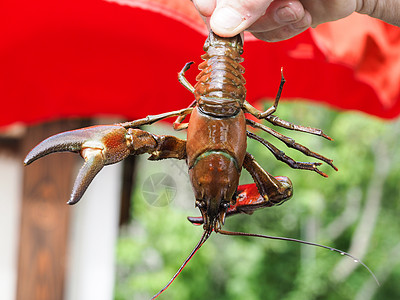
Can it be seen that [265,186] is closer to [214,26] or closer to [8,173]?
[214,26]

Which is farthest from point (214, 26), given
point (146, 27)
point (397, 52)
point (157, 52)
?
point (397, 52)

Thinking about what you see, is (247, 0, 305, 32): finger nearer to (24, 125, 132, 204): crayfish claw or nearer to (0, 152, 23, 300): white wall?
(24, 125, 132, 204): crayfish claw

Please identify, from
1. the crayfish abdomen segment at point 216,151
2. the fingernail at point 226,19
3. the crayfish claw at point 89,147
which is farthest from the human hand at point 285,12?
the crayfish claw at point 89,147

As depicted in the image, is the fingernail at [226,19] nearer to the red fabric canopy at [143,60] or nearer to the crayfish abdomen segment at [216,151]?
the crayfish abdomen segment at [216,151]

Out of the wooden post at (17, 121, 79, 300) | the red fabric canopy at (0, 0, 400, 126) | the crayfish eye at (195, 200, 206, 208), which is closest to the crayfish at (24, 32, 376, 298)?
the crayfish eye at (195, 200, 206, 208)

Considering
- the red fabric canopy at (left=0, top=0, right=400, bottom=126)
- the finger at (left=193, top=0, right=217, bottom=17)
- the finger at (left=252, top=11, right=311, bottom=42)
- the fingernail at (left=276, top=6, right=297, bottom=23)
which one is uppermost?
the red fabric canopy at (left=0, top=0, right=400, bottom=126)

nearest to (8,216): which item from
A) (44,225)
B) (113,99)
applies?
(44,225)
